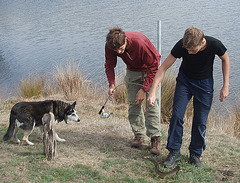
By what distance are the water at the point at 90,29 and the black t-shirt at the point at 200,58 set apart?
5.07 metres

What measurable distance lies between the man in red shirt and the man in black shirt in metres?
0.42

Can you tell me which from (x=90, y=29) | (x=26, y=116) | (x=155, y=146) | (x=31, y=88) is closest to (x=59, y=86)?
(x=31, y=88)

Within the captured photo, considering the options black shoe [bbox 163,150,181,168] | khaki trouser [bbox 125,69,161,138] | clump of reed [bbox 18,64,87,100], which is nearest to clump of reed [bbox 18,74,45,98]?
clump of reed [bbox 18,64,87,100]

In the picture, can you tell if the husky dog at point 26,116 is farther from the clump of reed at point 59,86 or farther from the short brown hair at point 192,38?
the clump of reed at point 59,86

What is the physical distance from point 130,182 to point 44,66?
29.8 ft

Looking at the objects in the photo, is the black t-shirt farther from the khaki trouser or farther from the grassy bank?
the grassy bank

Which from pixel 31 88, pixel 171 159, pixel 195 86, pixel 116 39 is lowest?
pixel 31 88

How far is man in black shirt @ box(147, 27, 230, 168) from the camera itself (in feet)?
11.2

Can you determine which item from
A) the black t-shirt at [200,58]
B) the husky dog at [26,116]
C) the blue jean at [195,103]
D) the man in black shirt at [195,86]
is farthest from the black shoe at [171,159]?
the husky dog at [26,116]

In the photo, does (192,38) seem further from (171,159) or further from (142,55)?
(171,159)

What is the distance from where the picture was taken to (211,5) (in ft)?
51.5

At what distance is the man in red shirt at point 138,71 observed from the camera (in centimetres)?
377

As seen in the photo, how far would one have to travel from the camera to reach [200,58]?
11.3ft

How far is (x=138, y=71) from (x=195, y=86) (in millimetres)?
921
